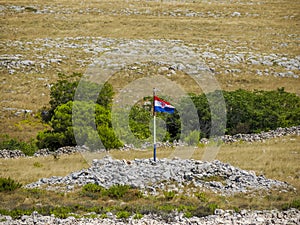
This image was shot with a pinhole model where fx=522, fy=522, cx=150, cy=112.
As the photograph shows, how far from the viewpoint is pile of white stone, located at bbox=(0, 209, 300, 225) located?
18406 mm

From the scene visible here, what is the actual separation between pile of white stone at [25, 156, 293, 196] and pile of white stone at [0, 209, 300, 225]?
3149 millimetres

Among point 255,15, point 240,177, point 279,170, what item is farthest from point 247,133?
point 255,15

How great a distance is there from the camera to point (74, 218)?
18.8m

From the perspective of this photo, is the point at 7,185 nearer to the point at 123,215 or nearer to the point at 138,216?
the point at 123,215

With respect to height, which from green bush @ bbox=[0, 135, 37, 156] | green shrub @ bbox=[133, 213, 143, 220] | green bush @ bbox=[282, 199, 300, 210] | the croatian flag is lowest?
green bush @ bbox=[0, 135, 37, 156]

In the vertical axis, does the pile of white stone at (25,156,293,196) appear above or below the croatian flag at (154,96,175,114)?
below

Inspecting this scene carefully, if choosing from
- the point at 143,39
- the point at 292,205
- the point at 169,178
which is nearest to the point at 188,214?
the point at 292,205

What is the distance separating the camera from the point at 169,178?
2348 centimetres

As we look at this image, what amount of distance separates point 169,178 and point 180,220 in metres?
4.90

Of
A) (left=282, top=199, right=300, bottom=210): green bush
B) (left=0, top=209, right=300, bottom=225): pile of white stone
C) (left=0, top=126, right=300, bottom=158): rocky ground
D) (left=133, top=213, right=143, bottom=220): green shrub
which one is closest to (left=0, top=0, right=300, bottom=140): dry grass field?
(left=0, top=126, right=300, bottom=158): rocky ground

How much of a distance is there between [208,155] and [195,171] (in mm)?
6964

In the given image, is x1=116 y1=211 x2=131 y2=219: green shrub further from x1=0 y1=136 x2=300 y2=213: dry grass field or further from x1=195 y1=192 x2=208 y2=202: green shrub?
x1=195 y1=192 x2=208 y2=202: green shrub

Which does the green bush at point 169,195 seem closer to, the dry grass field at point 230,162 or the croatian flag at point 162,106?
the dry grass field at point 230,162

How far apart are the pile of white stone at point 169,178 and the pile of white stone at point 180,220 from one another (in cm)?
315
